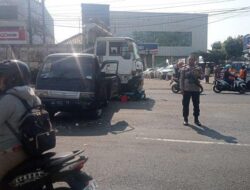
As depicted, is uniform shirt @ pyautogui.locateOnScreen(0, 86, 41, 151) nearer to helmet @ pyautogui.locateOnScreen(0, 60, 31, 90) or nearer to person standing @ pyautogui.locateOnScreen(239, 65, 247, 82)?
helmet @ pyautogui.locateOnScreen(0, 60, 31, 90)

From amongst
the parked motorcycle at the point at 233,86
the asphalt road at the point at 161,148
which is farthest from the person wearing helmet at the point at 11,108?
the parked motorcycle at the point at 233,86

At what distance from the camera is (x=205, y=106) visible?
14.6m

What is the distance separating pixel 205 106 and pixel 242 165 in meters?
8.00

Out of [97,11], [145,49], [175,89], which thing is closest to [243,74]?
[175,89]

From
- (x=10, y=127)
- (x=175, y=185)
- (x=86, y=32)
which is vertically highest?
(x=86, y=32)

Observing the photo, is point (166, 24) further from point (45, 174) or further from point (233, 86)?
point (45, 174)

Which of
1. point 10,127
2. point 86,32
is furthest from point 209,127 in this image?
point 86,32

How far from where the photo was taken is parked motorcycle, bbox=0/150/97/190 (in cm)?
352

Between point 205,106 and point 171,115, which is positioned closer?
point 171,115

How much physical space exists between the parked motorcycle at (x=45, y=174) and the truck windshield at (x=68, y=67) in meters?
7.71

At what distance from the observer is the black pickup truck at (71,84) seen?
1086 centimetres

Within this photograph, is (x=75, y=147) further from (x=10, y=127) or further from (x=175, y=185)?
(x=10, y=127)

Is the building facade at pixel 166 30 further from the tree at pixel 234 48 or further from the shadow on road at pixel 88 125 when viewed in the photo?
the shadow on road at pixel 88 125

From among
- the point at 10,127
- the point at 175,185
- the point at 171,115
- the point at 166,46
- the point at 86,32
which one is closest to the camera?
the point at 10,127
